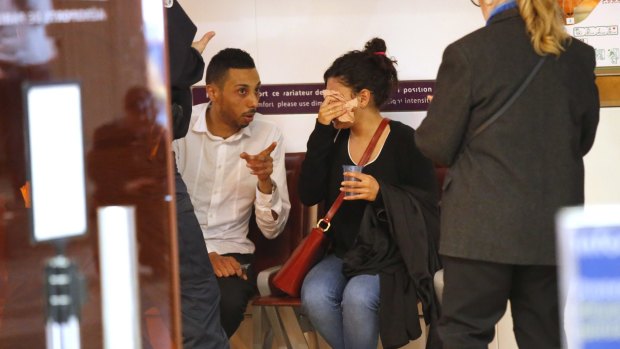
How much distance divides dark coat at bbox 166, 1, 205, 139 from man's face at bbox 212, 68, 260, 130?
4.41 ft

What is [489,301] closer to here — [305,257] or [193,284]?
[193,284]

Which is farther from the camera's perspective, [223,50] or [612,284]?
[223,50]

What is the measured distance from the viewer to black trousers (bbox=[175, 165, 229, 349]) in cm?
308

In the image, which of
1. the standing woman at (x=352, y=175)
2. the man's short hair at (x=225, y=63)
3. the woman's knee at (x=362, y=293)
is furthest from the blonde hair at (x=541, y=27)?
the man's short hair at (x=225, y=63)

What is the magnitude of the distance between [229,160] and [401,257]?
3.25 ft

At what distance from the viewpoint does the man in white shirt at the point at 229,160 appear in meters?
4.40

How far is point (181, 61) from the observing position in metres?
2.93

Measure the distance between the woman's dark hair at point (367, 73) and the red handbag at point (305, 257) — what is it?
20 cm

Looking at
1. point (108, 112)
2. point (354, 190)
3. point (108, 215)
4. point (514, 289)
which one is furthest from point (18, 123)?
point (354, 190)

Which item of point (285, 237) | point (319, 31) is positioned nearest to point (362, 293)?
point (285, 237)

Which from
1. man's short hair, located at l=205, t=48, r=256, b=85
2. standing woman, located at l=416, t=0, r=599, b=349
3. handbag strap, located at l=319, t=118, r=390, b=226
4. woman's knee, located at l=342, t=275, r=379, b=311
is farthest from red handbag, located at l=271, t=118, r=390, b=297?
standing woman, located at l=416, t=0, r=599, b=349

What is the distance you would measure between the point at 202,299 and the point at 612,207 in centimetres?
199

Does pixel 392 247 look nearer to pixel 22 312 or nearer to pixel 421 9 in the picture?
pixel 421 9

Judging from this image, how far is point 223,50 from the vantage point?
4.50 m
